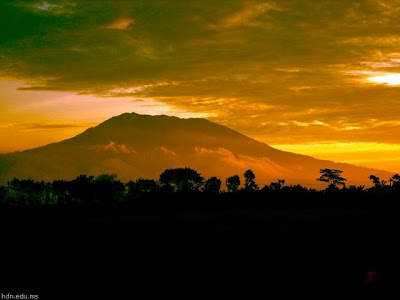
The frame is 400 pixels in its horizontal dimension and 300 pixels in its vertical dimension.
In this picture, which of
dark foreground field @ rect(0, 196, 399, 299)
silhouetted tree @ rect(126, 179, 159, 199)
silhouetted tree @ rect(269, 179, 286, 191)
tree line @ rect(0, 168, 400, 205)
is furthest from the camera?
silhouetted tree @ rect(126, 179, 159, 199)

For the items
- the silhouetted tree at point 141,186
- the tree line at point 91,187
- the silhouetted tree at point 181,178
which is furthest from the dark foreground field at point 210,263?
the silhouetted tree at point 141,186

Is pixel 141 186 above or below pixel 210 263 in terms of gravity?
above

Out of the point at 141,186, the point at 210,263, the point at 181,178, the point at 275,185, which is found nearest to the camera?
the point at 210,263

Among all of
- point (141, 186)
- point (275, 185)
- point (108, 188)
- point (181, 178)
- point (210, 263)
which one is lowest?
point (210, 263)

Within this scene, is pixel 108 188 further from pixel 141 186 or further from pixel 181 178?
pixel 181 178

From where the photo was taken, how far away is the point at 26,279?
369 inches

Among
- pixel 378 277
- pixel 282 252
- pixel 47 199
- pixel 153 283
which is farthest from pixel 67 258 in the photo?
pixel 47 199

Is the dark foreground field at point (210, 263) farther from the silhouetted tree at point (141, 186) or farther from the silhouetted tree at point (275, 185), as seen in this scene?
the silhouetted tree at point (141, 186)

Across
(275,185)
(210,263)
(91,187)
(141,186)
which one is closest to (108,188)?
(91,187)

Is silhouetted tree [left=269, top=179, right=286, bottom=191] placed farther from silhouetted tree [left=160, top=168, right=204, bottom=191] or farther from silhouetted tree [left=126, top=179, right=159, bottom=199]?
silhouetted tree [left=126, top=179, right=159, bottom=199]

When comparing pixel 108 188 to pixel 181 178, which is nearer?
pixel 108 188

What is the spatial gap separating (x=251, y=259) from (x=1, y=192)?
67.5m

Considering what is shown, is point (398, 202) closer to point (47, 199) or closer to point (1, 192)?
point (47, 199)

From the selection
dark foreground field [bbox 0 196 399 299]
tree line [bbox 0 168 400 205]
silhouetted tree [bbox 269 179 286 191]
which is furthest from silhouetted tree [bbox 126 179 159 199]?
dark foreground field [bbox 0 196 399 299]
